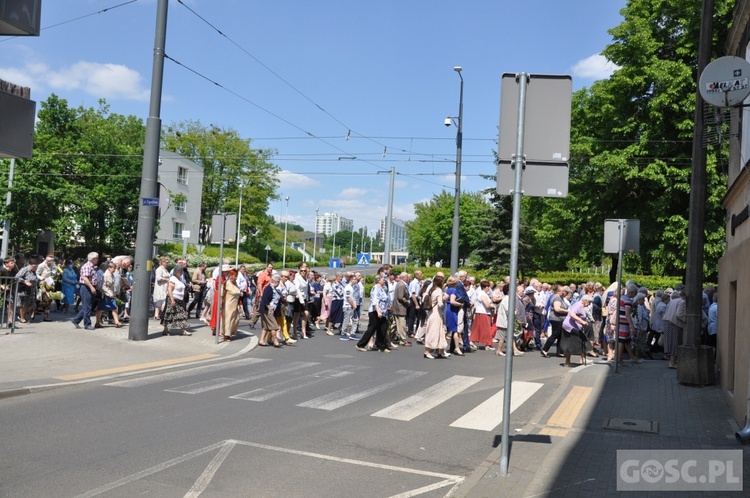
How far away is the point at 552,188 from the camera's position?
19.0 feet

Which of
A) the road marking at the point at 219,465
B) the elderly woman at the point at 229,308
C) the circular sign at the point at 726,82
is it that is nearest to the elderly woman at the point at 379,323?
the elderly woman at the point at 229,308

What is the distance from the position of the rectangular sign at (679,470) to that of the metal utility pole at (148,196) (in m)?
10.7

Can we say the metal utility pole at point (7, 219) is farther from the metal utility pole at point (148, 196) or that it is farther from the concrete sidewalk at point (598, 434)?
the concrete sidewalk at point (598, 434)

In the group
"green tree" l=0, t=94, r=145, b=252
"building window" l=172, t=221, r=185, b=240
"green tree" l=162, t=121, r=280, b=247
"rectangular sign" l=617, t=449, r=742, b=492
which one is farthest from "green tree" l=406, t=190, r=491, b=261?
"rectangular sign" l=617, t=449, r=742, b=492

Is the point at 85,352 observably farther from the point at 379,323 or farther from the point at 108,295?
the point at 379,323

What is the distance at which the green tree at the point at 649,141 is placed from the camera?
27016 mm

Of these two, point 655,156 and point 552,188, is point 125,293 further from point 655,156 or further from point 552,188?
point 655,156

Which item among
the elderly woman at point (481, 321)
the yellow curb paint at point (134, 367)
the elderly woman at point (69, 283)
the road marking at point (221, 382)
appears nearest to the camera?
the road marking at point (221, 382)

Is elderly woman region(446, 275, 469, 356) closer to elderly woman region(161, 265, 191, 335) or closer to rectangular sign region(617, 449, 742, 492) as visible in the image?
elderly woman region(161, 265, 191, 335)

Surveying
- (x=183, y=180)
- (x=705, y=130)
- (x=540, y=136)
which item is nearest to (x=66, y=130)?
(x=183, y=180)

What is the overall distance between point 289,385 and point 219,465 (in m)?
4.46

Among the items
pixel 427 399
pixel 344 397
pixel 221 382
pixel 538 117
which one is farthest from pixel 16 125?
pixel 538 117

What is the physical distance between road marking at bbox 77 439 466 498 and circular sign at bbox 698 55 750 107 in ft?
20.3

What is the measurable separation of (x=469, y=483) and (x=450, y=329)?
1003cm
